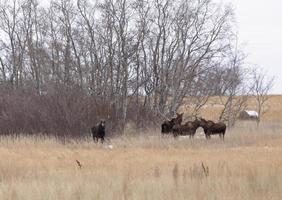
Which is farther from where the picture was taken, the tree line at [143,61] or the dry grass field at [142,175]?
the tree line at [143,61]

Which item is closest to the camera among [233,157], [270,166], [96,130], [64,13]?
[270,166]

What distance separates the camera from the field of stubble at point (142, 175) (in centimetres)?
1059

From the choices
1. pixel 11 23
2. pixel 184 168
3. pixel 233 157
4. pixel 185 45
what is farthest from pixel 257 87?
pixel 184 168

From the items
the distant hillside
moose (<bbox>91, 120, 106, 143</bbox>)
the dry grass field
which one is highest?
the distant hillside

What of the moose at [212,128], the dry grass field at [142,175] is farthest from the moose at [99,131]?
the moose at [212,128]

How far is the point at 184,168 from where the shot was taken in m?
15.2

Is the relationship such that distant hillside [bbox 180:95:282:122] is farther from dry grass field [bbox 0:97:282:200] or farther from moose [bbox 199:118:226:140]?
dry grass field [bbox 0:97:282:200]

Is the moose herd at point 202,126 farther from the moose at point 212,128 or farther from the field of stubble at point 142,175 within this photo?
the field of stubble at point 142,175

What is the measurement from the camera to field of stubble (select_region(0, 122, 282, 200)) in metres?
10.6

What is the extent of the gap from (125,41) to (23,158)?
2032 centimetres

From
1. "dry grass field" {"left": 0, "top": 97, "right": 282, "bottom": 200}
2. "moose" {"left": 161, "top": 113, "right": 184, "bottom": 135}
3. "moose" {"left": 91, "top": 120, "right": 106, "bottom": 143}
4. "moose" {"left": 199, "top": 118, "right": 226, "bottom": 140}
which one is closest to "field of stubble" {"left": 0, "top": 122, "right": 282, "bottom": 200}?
"dry grass field" {"left": 0, "top": 97, "right": 282, "bottom": 200}

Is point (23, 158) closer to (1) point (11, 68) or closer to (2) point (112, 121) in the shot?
(2) point (112, 121)

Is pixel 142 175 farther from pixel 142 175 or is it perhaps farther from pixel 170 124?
pixel 170 124

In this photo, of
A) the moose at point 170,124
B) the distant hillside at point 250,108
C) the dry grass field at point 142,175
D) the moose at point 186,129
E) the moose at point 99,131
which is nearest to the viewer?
the dry grass field at point 142,175
